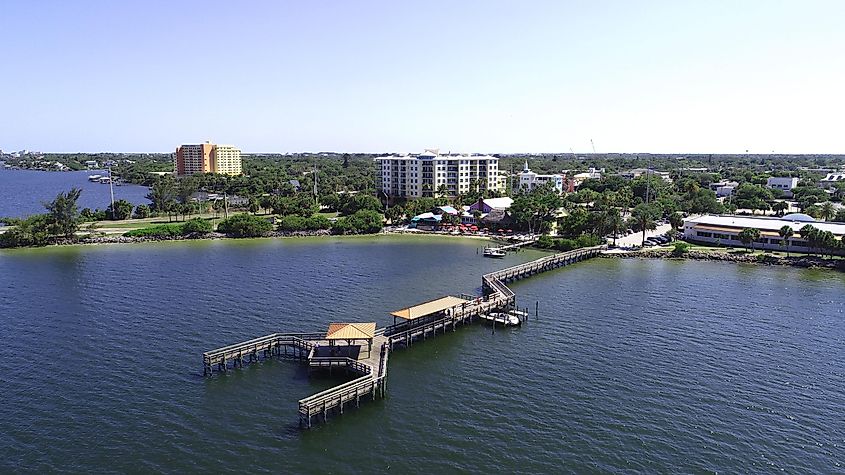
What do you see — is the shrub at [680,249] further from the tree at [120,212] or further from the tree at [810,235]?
the tree at [120,212]

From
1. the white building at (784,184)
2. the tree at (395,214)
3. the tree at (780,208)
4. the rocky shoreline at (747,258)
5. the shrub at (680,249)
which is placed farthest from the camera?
the white building at (784,184)

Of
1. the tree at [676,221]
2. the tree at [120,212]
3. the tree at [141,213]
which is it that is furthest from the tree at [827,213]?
the tree at [120,212]

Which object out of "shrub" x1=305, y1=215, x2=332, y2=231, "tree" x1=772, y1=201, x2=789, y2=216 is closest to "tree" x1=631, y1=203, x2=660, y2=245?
"tree" x1=772, y1=201, x2=789, y2=216

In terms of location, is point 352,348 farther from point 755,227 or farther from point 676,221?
point 676,221

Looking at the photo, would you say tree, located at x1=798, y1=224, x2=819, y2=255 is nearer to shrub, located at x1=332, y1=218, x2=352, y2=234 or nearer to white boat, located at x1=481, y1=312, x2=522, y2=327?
white boat, located at x1=481, y1=312, x2=522, y2=327

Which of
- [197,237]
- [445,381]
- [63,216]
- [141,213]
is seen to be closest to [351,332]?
[445,381]

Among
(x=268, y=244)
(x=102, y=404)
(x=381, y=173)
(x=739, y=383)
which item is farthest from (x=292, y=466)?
(x=381, y=173)

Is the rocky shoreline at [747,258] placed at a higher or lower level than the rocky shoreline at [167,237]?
lower
